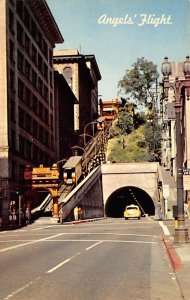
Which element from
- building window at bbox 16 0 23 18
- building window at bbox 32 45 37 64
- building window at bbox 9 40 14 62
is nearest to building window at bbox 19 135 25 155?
building window at bbox 9 40 14 62

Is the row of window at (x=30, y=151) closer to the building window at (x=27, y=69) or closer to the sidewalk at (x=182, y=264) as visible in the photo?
the building window at (x=27, y=69)

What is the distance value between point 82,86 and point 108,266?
350ft

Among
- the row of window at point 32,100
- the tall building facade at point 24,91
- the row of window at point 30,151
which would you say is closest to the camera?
the tall building facade at point 24,91

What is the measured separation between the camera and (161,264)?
15398mm

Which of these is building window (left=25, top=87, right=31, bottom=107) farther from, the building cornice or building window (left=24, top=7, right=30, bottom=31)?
the building cornice

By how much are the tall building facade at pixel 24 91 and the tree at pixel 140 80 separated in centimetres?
3381

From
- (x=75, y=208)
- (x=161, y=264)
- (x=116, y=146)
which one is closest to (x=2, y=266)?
(x=161, y=264)

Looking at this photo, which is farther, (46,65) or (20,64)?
(46,65)

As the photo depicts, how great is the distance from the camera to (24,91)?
63188 mm

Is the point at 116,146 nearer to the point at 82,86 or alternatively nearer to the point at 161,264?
the point at 82,86

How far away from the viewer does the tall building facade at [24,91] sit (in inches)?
2125

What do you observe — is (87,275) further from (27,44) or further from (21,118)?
(27,44)

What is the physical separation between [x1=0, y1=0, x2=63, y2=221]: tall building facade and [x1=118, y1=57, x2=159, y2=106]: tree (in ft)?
111

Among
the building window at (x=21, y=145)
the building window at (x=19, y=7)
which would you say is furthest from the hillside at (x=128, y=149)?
the building window at (x=19, y=7)
